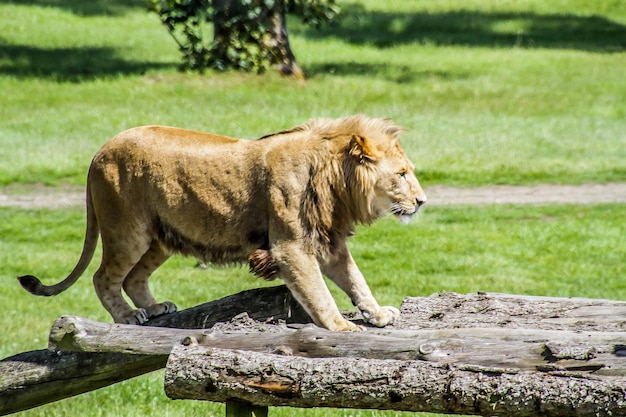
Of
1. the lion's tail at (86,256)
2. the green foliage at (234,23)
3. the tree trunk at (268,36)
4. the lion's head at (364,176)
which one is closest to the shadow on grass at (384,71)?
the tree trunk at (268,36)

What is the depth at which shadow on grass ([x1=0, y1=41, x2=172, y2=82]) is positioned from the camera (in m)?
21.4

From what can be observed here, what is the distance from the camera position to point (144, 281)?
657cm

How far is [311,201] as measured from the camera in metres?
5.77

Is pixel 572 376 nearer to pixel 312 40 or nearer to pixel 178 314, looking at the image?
pixel 178 314

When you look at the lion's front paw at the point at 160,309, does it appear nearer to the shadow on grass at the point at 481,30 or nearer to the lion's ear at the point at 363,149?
the lion's ear at the point at 363,149

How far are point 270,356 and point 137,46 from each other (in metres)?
21.9

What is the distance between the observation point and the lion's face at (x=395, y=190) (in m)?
5.92

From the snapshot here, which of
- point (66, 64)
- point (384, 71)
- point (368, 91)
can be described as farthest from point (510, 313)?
point (66, 64)

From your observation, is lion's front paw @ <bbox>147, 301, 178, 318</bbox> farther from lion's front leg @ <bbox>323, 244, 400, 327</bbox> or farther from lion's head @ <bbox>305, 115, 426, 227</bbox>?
lion's head @ <bbox>305, 115, 426, 227</bbox>

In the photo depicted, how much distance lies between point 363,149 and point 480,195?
869cm

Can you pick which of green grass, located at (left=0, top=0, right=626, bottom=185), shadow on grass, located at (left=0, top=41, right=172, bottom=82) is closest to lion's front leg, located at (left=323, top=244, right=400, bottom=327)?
green grass, located at (left=0, top=0, right=626, bottom=185)

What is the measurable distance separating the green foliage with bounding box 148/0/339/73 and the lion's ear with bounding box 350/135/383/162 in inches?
575

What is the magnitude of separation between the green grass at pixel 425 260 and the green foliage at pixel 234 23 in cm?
800

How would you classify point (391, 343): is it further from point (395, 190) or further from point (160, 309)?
point (160, 309)
